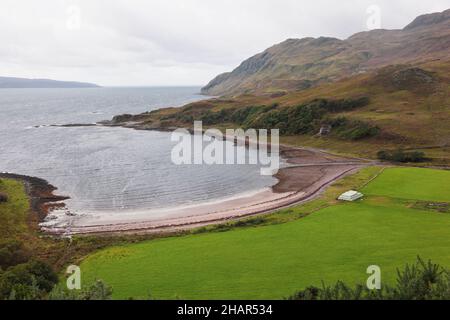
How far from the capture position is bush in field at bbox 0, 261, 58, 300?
94.6ft

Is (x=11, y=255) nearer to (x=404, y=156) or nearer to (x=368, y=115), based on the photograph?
(x=404, y=156)

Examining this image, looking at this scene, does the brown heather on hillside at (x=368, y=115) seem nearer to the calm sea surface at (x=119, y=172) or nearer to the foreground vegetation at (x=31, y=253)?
the calm sea surface at (x=119, y=172)

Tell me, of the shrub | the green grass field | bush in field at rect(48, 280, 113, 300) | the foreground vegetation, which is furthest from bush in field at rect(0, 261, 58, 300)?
the shrub

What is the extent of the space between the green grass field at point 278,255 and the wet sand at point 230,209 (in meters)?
7.96

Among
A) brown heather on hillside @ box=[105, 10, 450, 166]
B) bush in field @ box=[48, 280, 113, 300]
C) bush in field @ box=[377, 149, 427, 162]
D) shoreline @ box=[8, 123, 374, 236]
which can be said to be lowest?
shoreline @ box=[8, 123, 374, 236]

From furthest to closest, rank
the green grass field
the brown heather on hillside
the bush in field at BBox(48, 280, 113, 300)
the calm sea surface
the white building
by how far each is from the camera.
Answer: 1. the brown heather on hillside
2. the calm sea surface
3. the white building
4. the green grass field
5. the bush in field at BBox(48, 280, 113, 300)

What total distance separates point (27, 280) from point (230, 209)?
3679 centimetres

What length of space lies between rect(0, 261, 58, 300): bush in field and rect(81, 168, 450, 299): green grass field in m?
4.24

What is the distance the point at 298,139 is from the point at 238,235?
8487 cm

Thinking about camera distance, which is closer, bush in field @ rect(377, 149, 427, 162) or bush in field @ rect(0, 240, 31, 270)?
bush in field @ rect(0, 240, 31, 270)

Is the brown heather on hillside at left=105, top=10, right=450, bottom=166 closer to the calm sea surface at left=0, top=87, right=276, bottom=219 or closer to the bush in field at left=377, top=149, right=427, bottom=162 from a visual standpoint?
the bush in field at left=377, top=149, right=427, bottom=162

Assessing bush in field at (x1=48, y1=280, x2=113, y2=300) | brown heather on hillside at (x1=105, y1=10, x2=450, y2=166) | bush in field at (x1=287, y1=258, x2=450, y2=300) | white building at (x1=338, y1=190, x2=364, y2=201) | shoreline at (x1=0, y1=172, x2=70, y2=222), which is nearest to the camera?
bush in field at (x1=48, y1=280, x2=113, y2=300)

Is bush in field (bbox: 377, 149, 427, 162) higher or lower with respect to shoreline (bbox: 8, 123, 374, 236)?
higher
